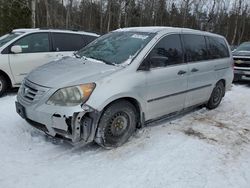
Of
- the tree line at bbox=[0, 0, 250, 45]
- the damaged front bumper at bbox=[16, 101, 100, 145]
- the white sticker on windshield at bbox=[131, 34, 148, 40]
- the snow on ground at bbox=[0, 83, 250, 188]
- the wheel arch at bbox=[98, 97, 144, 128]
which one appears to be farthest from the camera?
the tree line at bbox=[0, 0, 250, 45]

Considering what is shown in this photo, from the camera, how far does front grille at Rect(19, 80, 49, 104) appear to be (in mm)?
4008

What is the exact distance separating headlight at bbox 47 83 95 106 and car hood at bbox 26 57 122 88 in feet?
0.26

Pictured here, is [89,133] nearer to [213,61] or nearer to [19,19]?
[213,61]

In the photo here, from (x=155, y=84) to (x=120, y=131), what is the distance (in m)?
0.93

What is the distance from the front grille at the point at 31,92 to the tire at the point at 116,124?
0.89m

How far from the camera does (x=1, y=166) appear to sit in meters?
3.75

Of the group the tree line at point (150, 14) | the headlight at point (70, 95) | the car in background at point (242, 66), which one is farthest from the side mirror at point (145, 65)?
the tree line at point (150, 14)

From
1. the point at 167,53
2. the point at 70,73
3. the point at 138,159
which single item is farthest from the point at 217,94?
the point at 70,73

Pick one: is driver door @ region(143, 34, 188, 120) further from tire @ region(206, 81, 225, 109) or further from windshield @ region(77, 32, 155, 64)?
tire @ region(206, 81, 225, 109)

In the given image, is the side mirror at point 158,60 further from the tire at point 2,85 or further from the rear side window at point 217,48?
the tire at point 2,85

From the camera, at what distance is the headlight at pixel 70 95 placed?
12.7 feet

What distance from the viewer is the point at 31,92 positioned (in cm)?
417

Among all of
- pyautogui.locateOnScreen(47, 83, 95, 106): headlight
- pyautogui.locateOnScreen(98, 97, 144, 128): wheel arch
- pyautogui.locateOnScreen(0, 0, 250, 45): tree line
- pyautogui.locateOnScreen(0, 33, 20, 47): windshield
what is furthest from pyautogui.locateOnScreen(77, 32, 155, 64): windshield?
pyautogui.locateOnScreen(0, 0, 250, 45): tree line

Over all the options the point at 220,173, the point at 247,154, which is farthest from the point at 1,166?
the point at 247,154
